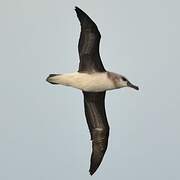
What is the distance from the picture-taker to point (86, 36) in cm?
2720

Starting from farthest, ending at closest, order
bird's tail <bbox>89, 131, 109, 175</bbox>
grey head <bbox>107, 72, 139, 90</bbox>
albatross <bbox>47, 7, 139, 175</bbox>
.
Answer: bird's tail <bbox>89, 131, 109, 175</bbox> < grey head <bbox>107, 72, 139, 90</bbox> < albatross <bbox>47, 7, 139, 175</bbox>

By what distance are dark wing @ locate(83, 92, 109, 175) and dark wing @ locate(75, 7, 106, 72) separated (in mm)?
1513

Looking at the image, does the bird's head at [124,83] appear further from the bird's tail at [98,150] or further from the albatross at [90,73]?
the bird's tail at [98,150]

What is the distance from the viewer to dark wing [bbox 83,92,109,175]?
95.9ft

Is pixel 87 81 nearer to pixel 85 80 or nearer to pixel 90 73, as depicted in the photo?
pixel 85 80

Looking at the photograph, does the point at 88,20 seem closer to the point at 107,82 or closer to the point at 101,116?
the point at 107,82

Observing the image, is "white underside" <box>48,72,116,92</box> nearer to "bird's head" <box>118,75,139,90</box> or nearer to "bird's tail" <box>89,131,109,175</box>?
"bird's head" <box>118,75,139,90</box>

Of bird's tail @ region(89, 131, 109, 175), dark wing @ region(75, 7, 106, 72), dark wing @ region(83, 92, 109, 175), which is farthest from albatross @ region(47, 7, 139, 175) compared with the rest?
dark wing @ region(83, 92, 109, 175)

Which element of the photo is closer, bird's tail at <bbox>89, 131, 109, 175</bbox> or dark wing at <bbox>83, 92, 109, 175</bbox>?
bird's tail at <bbox>89, 131, 109, 175</bbox>

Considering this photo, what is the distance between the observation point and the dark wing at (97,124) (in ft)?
95.9

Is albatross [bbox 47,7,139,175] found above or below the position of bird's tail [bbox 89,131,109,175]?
above

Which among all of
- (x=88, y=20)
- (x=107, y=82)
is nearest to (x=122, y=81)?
(x=107, y=82)

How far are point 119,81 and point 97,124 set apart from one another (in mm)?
2106

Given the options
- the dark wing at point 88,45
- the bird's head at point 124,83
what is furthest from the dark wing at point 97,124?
the dark wing at point 88,45
